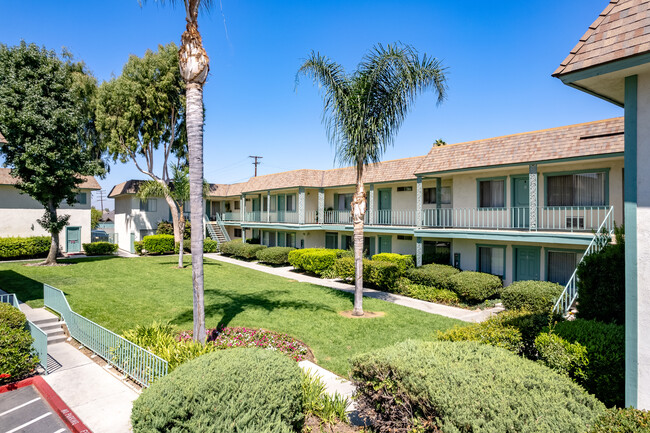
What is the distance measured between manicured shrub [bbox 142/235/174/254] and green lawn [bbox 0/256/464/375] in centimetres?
827

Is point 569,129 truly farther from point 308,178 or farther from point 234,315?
point 308,178

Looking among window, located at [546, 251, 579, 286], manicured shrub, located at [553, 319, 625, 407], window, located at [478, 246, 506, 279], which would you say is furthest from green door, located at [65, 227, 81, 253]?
manicured shrub, located at [553, 319, 625, 407]

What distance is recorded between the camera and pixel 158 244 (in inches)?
1247

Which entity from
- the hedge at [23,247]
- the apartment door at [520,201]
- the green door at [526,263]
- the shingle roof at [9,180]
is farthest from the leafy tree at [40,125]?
the green door at [526,263]

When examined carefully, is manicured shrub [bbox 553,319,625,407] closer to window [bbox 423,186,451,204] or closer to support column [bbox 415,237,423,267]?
support column [bbox 415,237,423,267]

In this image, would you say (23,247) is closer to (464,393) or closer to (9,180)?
(9,180)

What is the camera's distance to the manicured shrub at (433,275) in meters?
17.2

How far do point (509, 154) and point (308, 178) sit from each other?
48.3 ft

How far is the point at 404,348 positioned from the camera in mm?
5930

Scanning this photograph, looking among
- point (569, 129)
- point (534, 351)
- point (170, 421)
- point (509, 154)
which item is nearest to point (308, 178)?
point (509, 154)

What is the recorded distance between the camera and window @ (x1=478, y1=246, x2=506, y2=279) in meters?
17.5

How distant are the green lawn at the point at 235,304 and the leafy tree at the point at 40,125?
17.6 ft

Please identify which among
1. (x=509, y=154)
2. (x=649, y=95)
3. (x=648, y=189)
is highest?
(x=509, y=154)

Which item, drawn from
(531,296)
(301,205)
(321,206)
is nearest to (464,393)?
(531,296)
